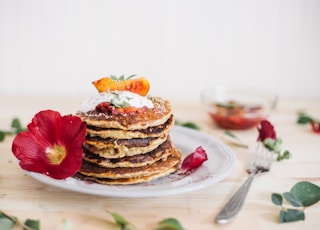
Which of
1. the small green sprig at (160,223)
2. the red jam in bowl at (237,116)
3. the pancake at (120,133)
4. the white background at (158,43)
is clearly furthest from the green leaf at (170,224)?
the white background at (158,43)

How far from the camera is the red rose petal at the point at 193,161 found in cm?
200

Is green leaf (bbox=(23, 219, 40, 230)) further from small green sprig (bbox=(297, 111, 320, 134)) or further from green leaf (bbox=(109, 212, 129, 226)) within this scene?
small green sprig (bbox=(297, 111, 320, 134))

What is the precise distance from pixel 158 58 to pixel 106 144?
201 centimetres

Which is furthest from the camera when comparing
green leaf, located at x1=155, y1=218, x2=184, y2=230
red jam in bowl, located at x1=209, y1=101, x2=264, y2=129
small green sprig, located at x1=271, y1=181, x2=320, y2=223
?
red jam in bowl, located at x1=209, y1=101, x2=264, y2=129

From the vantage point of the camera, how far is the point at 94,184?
1758 mm

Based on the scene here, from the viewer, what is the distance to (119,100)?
1933 mm

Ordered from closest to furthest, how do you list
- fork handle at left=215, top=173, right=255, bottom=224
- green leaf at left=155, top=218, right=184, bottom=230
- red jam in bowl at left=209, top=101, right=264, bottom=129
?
green leaf at left=155, top=218, right=184, bottom=230 → fork handle at left=215, top=173, right=255, bottom=224 → red jam in bowl at left=209, top=101, right=264, bottom=129

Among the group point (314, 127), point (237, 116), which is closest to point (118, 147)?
point (237, 116)

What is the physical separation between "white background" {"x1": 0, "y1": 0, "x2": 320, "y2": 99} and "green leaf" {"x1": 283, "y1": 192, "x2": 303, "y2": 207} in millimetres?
2126

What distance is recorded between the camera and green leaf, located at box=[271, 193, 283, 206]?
Answer: 1.77 meters

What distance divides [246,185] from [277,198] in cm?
17

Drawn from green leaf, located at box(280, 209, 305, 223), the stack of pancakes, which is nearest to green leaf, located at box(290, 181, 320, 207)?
green leaf, located at box(280, 209, 305, 223)

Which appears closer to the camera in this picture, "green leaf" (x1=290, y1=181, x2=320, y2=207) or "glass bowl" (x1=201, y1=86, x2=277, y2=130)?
"green leaf" (x1=290, y1=181, x2=320, y2=207)

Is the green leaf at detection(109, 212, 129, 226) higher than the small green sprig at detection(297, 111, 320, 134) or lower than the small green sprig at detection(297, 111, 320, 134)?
higher
